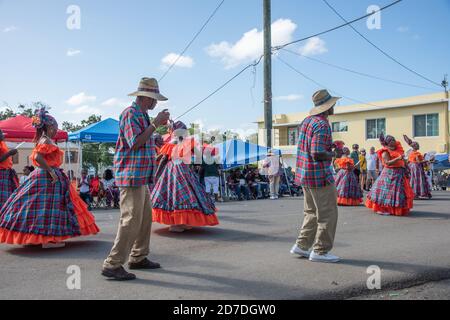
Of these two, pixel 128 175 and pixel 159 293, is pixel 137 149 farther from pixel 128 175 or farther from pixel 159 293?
pixel 159 293

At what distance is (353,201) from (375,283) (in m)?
7.93

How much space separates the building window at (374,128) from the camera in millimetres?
31597

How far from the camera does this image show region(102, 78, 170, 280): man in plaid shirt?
15.8 feet

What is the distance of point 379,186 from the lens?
10.7 metres

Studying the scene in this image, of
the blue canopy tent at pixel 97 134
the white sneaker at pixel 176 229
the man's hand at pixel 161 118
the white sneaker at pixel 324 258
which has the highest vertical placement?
the blue canopy tent at pixel 97 134

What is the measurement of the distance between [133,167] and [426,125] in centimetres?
2777

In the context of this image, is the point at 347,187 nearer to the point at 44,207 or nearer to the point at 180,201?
the point at 180,201

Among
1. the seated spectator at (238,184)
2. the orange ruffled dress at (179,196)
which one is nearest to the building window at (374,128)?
the seated spectator at (238,184)

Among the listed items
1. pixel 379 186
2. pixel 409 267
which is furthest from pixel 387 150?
pixel 409 267

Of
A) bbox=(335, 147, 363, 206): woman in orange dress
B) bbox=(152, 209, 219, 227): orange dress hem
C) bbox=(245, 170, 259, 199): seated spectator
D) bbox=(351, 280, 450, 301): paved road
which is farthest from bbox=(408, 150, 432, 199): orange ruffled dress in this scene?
bbox=(351, 280, 450, 301): paved road

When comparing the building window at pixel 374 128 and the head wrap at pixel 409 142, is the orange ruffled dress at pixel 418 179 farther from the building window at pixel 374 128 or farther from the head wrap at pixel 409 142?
the building window at pixel 374 128

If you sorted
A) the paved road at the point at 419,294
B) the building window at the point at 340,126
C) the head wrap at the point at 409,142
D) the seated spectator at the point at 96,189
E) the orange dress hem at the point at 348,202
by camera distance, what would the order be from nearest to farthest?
the paved road at the point at 419,294
the orange dress hem at the point at 348,202
the head wrap at the point at 409,142
the seated spectator at the point at 96,189
the building window at the point at 340,126

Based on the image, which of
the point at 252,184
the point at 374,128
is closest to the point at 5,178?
the point at 252,184

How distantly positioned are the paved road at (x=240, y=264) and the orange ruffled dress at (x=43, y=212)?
246 mm
